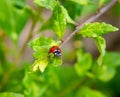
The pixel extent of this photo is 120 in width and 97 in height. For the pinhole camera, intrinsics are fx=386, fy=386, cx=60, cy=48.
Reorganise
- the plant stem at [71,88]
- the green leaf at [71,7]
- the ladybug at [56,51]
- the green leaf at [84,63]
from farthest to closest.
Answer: the plant stem at [71,88]
the green leaf at [84,63]
the green leaf at [71,7]
the ladybug at [56,51]

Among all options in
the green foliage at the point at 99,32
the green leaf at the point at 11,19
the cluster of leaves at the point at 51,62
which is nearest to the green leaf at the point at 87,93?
the cluster of leaves at the point at 51,62

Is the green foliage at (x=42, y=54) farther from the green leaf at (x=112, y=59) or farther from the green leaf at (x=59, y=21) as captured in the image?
the green leaf at (x=112, y=59)

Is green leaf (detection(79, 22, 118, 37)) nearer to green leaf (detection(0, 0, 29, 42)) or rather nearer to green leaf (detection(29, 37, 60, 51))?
green leaf (detection(29, 37, 60, 51))

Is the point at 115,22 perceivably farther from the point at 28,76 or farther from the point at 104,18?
the point at 28,76

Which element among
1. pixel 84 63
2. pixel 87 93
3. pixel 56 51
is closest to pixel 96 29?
pixel 56 51

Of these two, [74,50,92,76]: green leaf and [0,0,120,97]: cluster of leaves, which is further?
[74,50,92,76]: green leaf

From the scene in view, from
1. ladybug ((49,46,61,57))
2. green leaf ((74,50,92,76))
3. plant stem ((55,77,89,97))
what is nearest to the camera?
ladybug ((49,46,61,57))

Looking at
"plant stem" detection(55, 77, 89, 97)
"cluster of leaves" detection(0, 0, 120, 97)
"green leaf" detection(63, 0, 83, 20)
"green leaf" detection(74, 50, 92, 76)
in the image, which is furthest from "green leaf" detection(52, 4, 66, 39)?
"plant stem" detection(55, 77, 89, 97)

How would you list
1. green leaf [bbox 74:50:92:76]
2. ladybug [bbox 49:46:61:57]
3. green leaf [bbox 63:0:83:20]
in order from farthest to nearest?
1. green leaf [bbox 74:50:92:76]
2. green leaf [bbox 63:0:83:20]
3. ladybug [bbox 49:46:61:57]

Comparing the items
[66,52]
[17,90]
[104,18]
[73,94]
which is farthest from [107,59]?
[104,18]
